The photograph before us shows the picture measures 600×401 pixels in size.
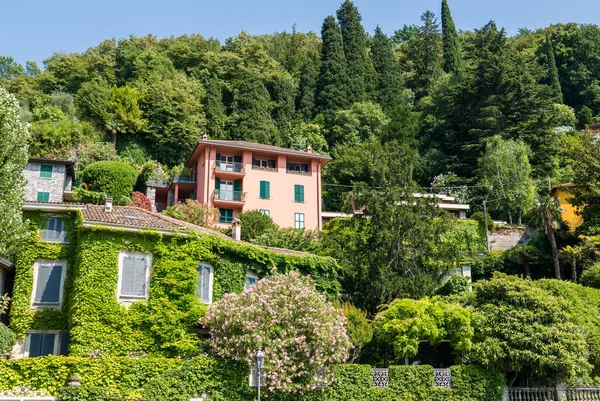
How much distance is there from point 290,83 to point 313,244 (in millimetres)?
42557

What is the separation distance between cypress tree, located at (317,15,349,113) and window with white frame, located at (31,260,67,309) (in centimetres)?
4833

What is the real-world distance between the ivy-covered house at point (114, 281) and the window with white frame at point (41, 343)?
0.12ft

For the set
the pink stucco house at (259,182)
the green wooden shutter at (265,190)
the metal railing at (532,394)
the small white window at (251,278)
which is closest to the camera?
the metal railing at (532,394)

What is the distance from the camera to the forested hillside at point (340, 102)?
185ft

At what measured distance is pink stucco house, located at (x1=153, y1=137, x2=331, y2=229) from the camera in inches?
1875

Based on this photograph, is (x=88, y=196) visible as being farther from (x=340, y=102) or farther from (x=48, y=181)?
(x=340, y=102)

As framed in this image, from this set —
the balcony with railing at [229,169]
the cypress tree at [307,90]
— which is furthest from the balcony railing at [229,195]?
the cypress tree at [307,90]

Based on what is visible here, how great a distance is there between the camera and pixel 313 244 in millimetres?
34875

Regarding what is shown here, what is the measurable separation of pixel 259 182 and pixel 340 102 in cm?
2541

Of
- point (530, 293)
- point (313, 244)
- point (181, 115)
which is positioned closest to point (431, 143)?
point (181, 115)

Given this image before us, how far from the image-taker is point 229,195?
47.5m

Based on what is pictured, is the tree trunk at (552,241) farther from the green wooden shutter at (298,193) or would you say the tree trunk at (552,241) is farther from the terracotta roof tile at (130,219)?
the terracotta roof tile at (130,219)

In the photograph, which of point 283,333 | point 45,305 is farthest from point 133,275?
point 283,333

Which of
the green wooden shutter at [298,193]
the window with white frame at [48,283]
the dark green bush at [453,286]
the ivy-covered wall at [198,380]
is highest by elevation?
the green wooden shutter at [298,193]
